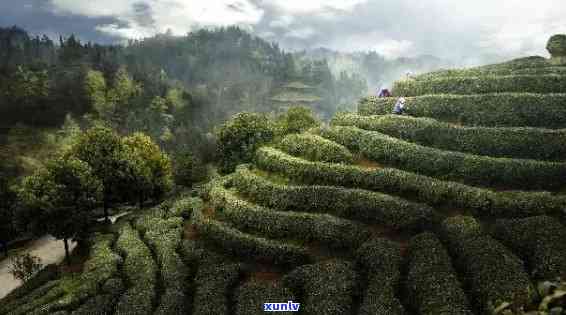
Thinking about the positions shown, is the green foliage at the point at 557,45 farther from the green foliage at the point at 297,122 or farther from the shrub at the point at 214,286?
the shrub at the point at 214,286

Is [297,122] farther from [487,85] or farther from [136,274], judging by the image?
[136,274]

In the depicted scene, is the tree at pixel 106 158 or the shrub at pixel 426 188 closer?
the shrub at pixel 426 188

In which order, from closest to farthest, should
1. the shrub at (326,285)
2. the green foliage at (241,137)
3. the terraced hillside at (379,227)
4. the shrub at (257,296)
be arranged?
1. the terraced hillside at (379,227)
2. the shrub at (326,285)
3. the shrub at (257,296)
4. the green foliage at (241,137)

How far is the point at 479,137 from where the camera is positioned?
107ft

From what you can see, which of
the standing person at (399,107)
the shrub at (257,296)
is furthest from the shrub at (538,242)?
the standing person at (399,107)

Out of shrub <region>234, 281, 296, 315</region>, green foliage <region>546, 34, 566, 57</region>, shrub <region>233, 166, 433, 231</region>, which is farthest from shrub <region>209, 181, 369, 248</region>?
green foliage <region>546, 34, 566, 57</region>

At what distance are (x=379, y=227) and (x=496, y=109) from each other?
15300 millimetres

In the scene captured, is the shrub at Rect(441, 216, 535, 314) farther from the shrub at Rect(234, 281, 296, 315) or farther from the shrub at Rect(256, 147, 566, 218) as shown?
the shrub at Rect(234, 281, 296, 315)

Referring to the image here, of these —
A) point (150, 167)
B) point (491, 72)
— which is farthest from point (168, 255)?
point (491, 72)

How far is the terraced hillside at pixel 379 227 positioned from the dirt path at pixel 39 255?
6.78 metres

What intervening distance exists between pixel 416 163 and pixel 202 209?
18977mm

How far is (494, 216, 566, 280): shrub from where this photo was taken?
19.7m

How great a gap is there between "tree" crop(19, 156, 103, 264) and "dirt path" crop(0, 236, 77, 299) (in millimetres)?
7660

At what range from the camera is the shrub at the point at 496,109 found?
33.5 meters
